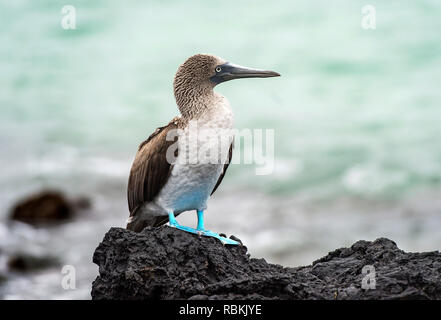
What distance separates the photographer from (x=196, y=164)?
857 cm

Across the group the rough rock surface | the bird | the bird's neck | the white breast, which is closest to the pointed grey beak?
the bird

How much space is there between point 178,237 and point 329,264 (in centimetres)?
192

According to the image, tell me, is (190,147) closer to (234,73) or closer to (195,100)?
(195,100)

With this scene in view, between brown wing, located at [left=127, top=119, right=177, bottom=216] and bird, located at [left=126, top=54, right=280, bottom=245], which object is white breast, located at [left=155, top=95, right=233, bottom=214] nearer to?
bird, located at [left=126, top=54, right=280, bottom=245]

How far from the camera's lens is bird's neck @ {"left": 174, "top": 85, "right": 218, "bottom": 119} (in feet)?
28.9

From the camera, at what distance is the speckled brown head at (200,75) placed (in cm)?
891

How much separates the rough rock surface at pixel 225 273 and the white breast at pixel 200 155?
0.86m

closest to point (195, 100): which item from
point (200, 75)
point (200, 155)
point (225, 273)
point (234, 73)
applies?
point (200, 75)

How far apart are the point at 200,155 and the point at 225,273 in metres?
1.60

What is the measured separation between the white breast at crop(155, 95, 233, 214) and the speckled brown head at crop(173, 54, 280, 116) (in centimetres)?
27

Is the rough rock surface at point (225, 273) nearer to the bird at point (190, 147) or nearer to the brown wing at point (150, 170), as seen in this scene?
the bird at point (190, 147)

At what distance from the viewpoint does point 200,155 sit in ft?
28.1
